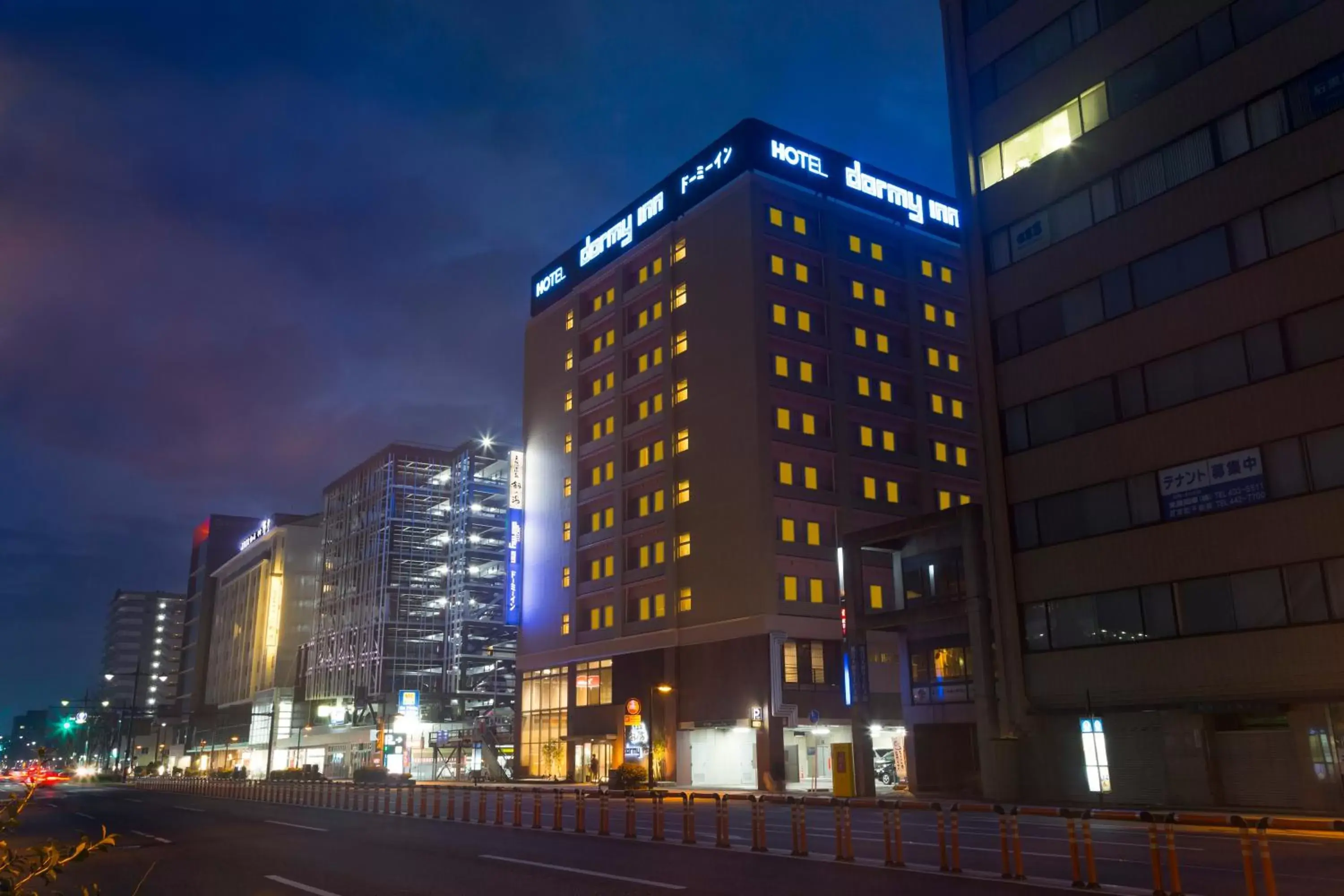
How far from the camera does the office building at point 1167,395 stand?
30266mm

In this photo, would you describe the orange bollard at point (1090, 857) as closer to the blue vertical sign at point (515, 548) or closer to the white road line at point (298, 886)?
the white road line at point (298, 886)

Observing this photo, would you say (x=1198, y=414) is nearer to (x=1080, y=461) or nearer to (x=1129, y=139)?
(x=1080, y=461)

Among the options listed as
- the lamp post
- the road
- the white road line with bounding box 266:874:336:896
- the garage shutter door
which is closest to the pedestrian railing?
the road

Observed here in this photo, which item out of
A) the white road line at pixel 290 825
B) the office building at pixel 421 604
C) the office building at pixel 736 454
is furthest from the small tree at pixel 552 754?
the white road line at pixel 290 825

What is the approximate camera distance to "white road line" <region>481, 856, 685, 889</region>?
1467cm

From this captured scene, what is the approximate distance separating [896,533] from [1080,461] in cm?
1121

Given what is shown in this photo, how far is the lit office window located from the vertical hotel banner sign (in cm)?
4969

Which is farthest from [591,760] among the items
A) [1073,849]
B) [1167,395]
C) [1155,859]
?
[1155,859]

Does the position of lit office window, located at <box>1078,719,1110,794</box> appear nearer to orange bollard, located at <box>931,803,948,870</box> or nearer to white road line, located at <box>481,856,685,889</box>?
orange bollard, located at <box>931,803,948,870</box>

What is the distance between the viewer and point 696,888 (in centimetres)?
1426

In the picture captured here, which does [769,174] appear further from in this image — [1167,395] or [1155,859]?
[1155,859]

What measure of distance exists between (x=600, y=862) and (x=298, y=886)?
520cm

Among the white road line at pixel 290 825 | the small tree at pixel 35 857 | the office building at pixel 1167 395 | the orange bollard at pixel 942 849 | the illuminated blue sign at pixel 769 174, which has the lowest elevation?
the white road line at pixel 290 825

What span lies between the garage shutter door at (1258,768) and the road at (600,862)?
721cm
